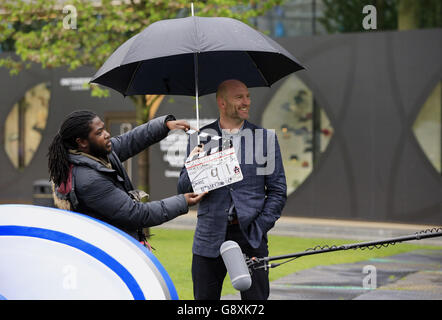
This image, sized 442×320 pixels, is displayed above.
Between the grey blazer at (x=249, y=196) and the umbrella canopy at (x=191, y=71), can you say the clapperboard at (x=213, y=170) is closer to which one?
the grey blazer at (x=249, y=196)

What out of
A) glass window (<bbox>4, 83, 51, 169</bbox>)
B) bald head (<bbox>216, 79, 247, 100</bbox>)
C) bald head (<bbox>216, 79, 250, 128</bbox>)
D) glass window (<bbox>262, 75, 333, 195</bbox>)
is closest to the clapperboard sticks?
bald head (<bbox>216, 79, 250, 128</bbox>)

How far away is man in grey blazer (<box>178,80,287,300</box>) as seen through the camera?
450cm

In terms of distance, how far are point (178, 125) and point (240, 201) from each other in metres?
0.62

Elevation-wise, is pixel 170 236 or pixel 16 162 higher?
pixel 16 162

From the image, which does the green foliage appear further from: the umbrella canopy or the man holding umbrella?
the man holding umbrella

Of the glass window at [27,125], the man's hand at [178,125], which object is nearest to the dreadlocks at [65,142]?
the man's hand at [178,125]

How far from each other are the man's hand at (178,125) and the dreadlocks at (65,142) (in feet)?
2.05

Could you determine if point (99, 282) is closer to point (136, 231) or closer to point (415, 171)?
point (136, 231)

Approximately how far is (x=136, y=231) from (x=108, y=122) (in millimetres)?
15219

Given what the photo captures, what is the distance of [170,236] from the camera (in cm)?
1348

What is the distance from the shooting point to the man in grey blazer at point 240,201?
4.50m

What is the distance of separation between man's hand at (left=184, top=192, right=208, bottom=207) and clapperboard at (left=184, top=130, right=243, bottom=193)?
59 mm

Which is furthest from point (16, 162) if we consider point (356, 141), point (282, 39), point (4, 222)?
point (4, 222)

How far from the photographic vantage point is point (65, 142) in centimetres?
403
